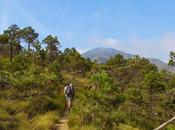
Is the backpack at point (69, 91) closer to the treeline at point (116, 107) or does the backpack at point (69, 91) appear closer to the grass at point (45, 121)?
the treeline at point (116, 107)

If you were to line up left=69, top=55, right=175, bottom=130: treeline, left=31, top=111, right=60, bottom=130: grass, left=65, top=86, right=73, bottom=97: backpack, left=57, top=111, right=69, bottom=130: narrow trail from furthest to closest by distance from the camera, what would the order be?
left=65, top=86, right=73, bottom=97: backpack
left=69, top=55, right=175, bottom=130: treeline
left=57, top=111, right=69, bottom=130: narrow trail
left=31, top=111, right=60, bottom=130: grass

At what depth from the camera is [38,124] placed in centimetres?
1700

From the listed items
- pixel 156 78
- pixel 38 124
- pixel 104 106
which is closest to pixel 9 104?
pixel 38 124

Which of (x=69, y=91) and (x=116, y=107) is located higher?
(x=69, y=91)

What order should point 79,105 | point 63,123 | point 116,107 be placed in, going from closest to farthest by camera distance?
point 63,123, point 79,105, point 116,107

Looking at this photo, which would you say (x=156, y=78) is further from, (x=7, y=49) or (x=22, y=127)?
(x=7, y=49)

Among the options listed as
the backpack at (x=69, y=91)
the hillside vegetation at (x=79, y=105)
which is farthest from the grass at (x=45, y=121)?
the backpack at (x=69, y=91)

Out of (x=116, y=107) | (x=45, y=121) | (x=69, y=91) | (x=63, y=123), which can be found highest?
(x=69, y=91)

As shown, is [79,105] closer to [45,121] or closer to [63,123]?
[63,123]

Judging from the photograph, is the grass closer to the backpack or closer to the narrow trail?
the narrow trail

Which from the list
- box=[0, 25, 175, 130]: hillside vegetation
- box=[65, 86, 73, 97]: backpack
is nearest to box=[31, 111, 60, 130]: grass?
box=[0, 25, 175, 130]: hillside vegetation

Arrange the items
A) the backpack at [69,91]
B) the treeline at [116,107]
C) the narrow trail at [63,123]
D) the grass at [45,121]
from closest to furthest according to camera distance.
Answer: the grass at [45,121] < the narrow trail at [63,123] < the treeline at [116,107] < the backpack at [69,91]

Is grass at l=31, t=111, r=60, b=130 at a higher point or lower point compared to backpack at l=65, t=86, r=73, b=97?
lower

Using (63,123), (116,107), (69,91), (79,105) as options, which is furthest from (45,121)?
(116,107)
